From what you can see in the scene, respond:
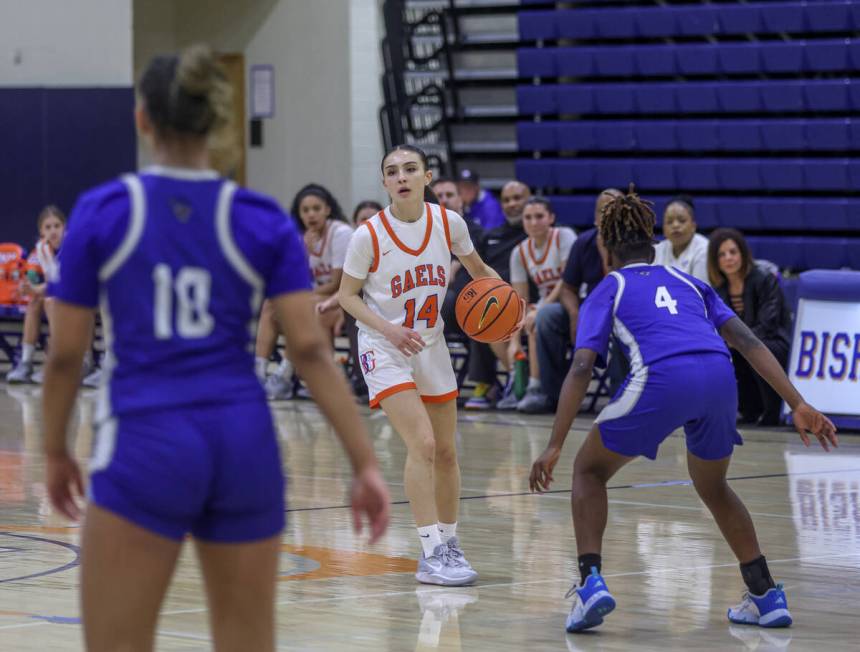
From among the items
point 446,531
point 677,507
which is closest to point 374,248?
point 446,531

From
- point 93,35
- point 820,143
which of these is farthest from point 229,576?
point 93,35

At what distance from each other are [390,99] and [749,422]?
6764 millimetres

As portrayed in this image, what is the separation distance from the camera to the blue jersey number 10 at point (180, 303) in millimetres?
3043

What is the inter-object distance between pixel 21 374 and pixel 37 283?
92 cm

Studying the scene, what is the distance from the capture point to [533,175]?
16641mm

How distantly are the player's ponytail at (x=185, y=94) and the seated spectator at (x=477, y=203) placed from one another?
1169 centimetres

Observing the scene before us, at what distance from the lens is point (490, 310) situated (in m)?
6.98

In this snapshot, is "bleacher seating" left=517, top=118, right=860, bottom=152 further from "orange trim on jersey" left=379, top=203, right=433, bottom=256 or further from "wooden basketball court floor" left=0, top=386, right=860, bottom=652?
"orange trim on jersey" left=379, top=203, right=433, bottom=256

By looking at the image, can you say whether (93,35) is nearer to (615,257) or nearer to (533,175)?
(533,175)

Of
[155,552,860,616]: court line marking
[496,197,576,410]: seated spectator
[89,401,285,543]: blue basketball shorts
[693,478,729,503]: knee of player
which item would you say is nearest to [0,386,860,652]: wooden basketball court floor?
[155,552,860,616]: court line marking

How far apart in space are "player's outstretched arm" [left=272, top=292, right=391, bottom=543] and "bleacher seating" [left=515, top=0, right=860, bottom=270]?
12014 mm

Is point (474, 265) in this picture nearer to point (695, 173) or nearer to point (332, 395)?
point (332, 395)

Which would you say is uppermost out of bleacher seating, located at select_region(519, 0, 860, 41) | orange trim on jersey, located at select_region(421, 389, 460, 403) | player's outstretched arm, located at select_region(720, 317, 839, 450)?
bleacher seating, located at select_region(519, 0, 860, 41)

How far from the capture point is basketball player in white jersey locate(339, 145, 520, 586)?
6.39 metres
